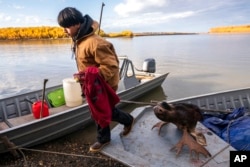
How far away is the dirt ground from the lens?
4.25 m

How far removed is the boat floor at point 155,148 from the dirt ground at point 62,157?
0.76 meters

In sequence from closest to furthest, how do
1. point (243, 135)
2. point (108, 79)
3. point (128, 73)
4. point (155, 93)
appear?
point (108, 79), point (243, 135), point (128, 73), point (155, 93)

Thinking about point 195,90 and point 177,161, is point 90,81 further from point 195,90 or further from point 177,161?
point 195,90

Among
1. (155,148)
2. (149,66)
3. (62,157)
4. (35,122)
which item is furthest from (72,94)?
(149,66)

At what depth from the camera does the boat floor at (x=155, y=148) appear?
2742 mm

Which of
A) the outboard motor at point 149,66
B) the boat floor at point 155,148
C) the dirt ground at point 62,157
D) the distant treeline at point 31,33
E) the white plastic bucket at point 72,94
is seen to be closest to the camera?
the boat floor at point 155,148

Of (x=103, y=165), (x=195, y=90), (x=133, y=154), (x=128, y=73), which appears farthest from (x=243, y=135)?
(x=195, y=90)

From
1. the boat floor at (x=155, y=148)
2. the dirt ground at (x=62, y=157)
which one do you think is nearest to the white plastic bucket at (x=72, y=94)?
the dirt ground at (x=62, y=157)

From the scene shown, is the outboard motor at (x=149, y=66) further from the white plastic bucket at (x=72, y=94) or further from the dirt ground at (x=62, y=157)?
the dirt ground at (x=62, y=157)

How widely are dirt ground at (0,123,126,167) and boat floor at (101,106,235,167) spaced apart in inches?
29.8

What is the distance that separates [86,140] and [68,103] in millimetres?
971

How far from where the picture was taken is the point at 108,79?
9.31 feet

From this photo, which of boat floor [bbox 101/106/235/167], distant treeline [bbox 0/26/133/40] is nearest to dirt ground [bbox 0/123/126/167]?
boat floor [bbox 101/106/235/167]

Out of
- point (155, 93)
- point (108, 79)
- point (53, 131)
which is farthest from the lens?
point (155, 93)
